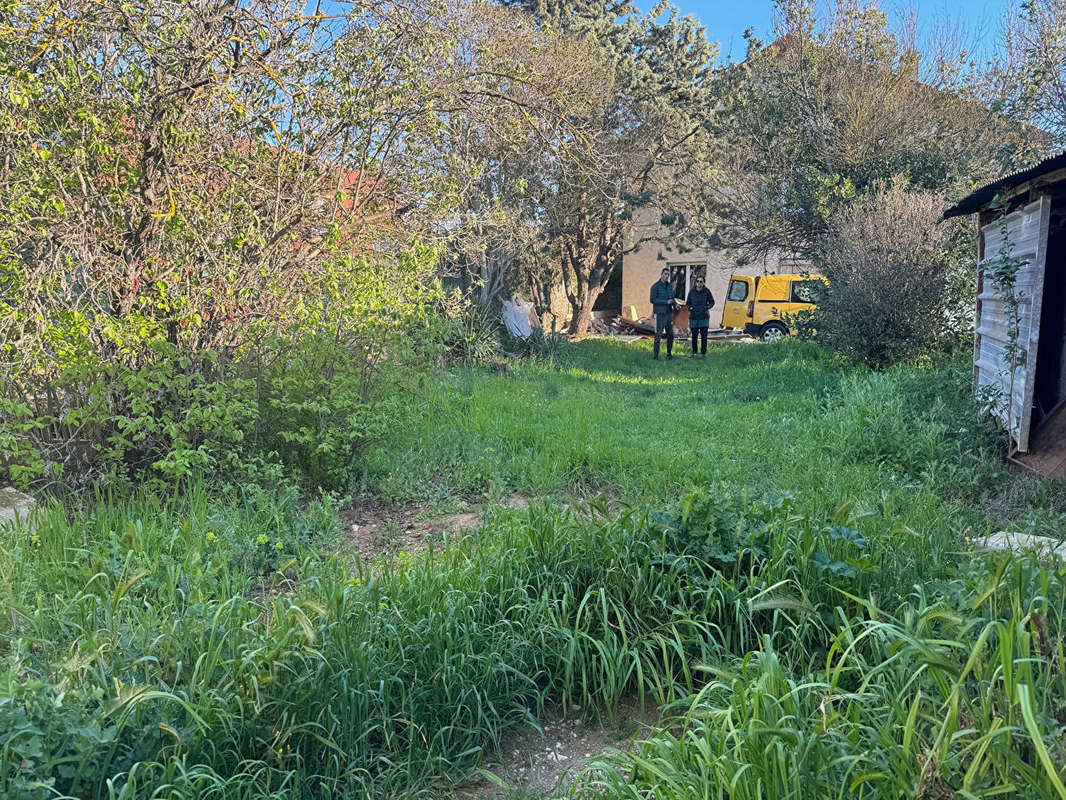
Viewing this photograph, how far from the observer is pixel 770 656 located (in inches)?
85.3

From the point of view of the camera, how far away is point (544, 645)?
2.91 m

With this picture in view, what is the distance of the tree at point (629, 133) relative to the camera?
49.9 ft

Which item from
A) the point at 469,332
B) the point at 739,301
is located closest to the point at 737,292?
the point at 739,301

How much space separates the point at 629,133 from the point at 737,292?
574cm

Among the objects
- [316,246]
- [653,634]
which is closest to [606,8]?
[316,246]

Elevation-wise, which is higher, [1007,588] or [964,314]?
[964,314]

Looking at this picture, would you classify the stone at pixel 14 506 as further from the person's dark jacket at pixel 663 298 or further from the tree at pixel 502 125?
the person's dark jacket at pixel 663 298

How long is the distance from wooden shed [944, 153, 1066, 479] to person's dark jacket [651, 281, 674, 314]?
7581 millimetres

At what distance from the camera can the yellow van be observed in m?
18.4

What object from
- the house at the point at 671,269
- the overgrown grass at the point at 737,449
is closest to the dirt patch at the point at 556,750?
the overgrown grass at the point at 737,449

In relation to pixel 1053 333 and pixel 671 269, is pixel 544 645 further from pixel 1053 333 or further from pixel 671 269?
pixel 671 269

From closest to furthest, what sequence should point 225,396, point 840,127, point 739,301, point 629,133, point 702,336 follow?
1. point 225,396
2. point 840,127
3. point 702,336
4. point 629,133
5. point 739,301

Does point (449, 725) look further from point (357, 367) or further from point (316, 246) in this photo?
point (316, 246)

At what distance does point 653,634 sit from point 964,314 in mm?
9728
